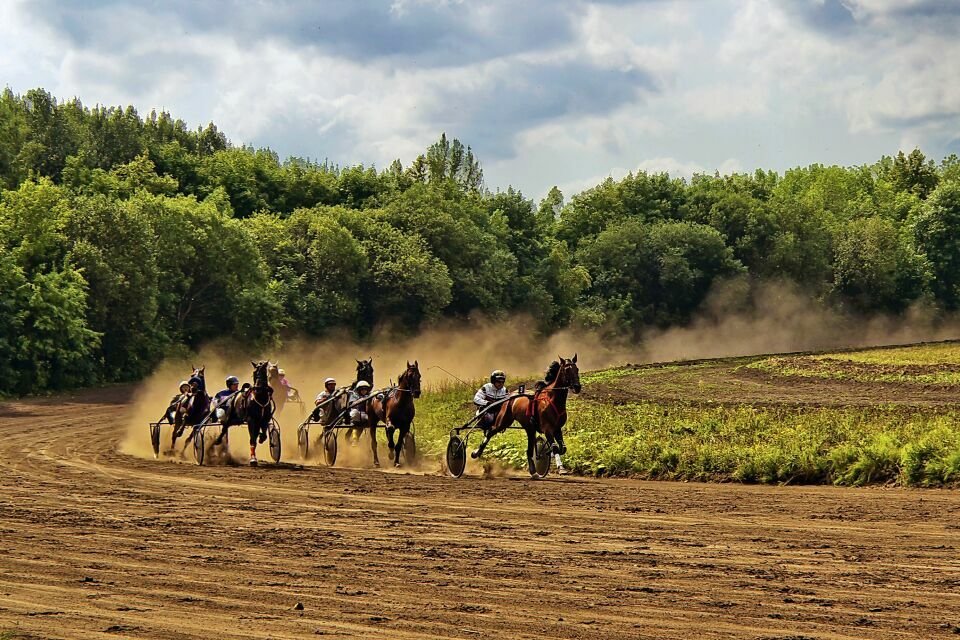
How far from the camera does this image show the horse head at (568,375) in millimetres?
19875

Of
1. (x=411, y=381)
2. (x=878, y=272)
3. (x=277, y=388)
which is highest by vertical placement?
(x=878, y=272)

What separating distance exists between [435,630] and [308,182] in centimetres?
8156

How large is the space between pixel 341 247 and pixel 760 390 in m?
34.7

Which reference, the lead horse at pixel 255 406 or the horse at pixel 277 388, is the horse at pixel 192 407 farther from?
the horse at pixel 277 388

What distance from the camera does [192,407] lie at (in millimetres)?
25641

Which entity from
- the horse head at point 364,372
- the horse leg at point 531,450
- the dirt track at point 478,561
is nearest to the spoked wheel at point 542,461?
the horse leg at point 531,450

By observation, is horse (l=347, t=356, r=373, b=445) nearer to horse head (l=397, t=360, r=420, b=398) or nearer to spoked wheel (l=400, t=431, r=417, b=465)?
spoked wheel (l=400, t=431, r=417, b=465)

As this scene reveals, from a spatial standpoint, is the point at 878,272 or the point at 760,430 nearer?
the point at 760,430

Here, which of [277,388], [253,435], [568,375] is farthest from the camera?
[277,388]

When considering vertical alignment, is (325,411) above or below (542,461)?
above

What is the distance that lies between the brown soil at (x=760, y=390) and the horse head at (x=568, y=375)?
35.1 ft

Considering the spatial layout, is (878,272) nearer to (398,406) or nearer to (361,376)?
(361,376)

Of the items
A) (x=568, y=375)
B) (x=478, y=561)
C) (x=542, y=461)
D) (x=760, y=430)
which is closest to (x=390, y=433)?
(x=542, y=461)

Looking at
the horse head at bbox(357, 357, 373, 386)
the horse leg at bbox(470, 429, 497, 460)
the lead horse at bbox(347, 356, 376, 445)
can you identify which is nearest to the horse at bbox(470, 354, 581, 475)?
the horse leg at bbox(470, 429, 497, 460)
